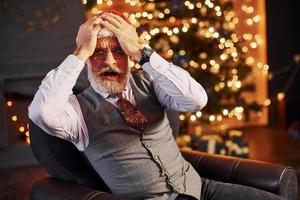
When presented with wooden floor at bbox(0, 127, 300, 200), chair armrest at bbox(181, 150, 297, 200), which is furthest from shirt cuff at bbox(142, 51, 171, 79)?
wooden floor at bbox(0, 127, 300, 200)

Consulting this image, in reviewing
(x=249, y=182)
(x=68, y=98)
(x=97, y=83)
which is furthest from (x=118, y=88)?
(x=249, y=182)

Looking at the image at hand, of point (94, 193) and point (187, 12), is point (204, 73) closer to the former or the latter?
point (187, 12)

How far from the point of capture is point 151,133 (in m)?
1.74

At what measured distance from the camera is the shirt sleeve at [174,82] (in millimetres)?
1662

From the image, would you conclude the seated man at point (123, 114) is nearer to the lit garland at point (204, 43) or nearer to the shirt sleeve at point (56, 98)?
the shirt sleeve at point (56, 98)

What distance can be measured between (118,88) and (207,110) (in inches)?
76.1

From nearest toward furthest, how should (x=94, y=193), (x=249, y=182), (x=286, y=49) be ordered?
(x=94, y=193) → (x=249, y=182) → (x=286, y=49)

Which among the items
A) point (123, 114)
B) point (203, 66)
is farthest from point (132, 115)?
point (203, 66)

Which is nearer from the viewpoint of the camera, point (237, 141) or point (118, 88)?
point (118, 88)

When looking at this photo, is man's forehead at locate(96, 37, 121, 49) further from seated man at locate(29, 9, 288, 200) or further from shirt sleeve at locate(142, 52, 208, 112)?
shirt sleeve at locate(142, 52, 208, 112)

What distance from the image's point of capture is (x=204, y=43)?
349 centimetres

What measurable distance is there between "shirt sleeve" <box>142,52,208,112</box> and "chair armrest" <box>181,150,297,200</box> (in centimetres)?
39

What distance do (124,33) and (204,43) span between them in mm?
1926

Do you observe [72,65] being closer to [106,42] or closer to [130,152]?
[106,42]
